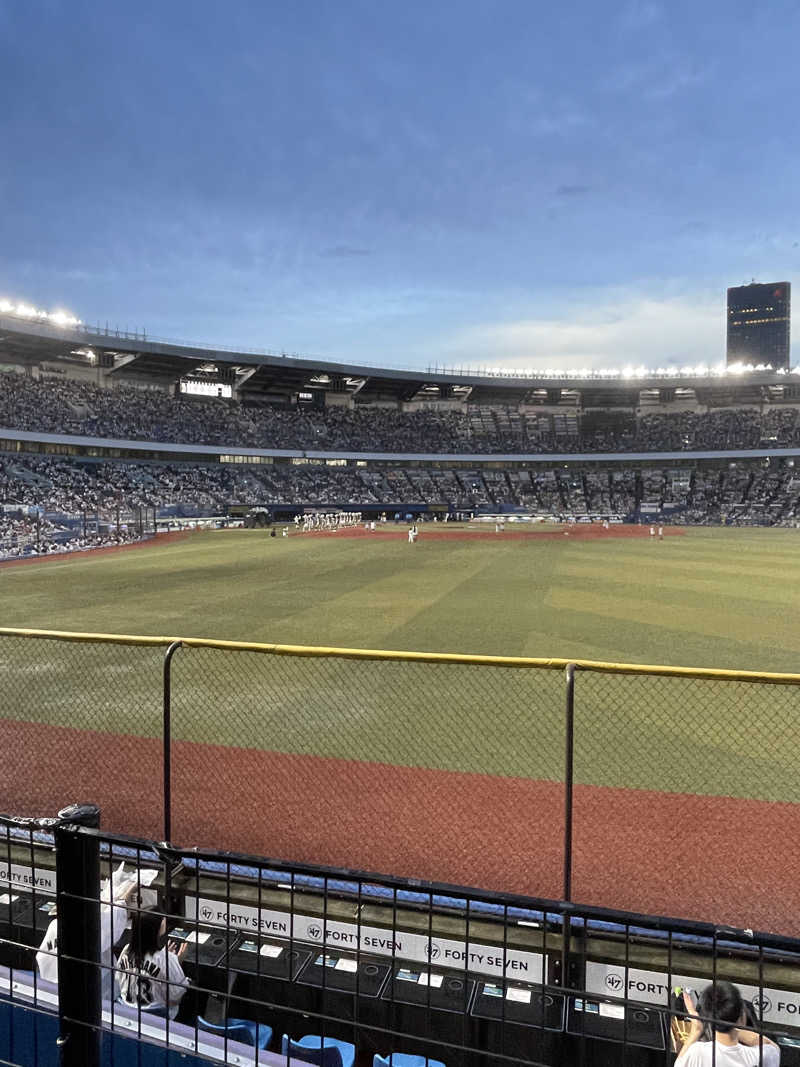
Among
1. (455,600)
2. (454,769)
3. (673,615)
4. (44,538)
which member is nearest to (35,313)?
(44,538)

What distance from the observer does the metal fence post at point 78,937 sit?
89.0 inches

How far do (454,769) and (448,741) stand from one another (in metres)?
0.82

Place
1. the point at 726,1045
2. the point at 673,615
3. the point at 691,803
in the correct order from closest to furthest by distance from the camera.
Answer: the point at 726,1045
the point at 691,803
the point at 673,615

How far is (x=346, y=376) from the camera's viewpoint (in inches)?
3187

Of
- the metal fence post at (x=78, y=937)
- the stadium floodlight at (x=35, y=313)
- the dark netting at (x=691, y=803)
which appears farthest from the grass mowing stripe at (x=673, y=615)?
the stadium floodlight at (x=35, y=313)

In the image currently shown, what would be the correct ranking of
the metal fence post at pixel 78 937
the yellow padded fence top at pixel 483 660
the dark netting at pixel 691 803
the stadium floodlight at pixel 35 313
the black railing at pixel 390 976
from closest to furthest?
the metal fence post at pixel 78 937
the black railing at pixel 390 976
the yellow padded fence top at pixel 483 660
the dark netting at pixel 691 803
the stadium floodlight at pixel 35 313

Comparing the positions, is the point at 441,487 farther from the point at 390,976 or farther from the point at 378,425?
the point at 390,976

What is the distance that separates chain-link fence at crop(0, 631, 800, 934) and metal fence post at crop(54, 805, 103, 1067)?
2.61 meters

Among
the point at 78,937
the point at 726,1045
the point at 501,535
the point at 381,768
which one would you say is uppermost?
the point at 78,937

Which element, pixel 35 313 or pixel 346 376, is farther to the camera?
pixel 346 376

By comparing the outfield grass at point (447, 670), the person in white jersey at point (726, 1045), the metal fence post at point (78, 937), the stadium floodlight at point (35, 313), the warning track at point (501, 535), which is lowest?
the warning track at point (501, 535)

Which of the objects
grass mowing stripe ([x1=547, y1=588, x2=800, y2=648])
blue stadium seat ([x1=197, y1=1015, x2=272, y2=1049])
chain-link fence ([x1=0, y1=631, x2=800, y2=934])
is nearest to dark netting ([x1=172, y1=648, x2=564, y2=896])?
chain-link fence ([x1=0, y1=631, x2=800, y2=934])

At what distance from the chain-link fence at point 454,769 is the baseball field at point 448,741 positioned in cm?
3

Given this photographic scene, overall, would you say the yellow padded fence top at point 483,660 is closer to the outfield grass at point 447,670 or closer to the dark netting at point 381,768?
the dark netting at point 381,768
